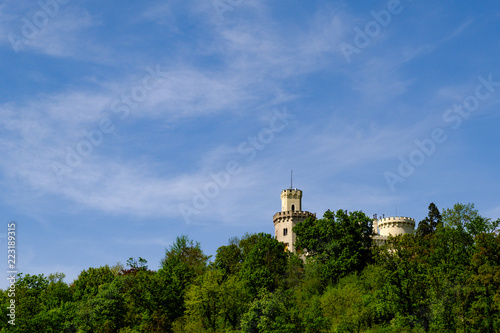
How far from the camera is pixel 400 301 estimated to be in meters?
52.5

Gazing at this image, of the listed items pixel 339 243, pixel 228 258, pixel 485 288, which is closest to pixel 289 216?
pixel 228 258

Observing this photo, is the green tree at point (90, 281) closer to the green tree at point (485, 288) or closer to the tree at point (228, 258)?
the tree at point (228, 258)

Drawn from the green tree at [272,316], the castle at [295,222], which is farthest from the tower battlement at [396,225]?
the green tree at [272,316]

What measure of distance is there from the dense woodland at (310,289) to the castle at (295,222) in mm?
18249

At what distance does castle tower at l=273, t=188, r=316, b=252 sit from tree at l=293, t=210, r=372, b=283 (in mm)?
24556

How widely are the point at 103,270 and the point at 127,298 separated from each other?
18.4 meters

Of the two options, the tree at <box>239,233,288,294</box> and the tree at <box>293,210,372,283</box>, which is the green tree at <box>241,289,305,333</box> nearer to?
the tree at <box>239,233,288,294</box>

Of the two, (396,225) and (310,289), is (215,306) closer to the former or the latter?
(310,289)

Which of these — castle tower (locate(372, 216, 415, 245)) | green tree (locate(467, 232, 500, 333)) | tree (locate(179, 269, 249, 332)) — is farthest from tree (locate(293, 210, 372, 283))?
castle tower (locate(372, 216, 415, 245))

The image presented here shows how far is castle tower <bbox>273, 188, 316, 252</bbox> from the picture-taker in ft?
350

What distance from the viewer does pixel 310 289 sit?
7156 centimetres

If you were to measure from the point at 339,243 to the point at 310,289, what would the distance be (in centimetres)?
793

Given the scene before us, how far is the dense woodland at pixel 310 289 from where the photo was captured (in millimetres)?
50750

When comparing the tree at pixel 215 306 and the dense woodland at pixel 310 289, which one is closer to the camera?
the dense woodland at pixel 310 289
